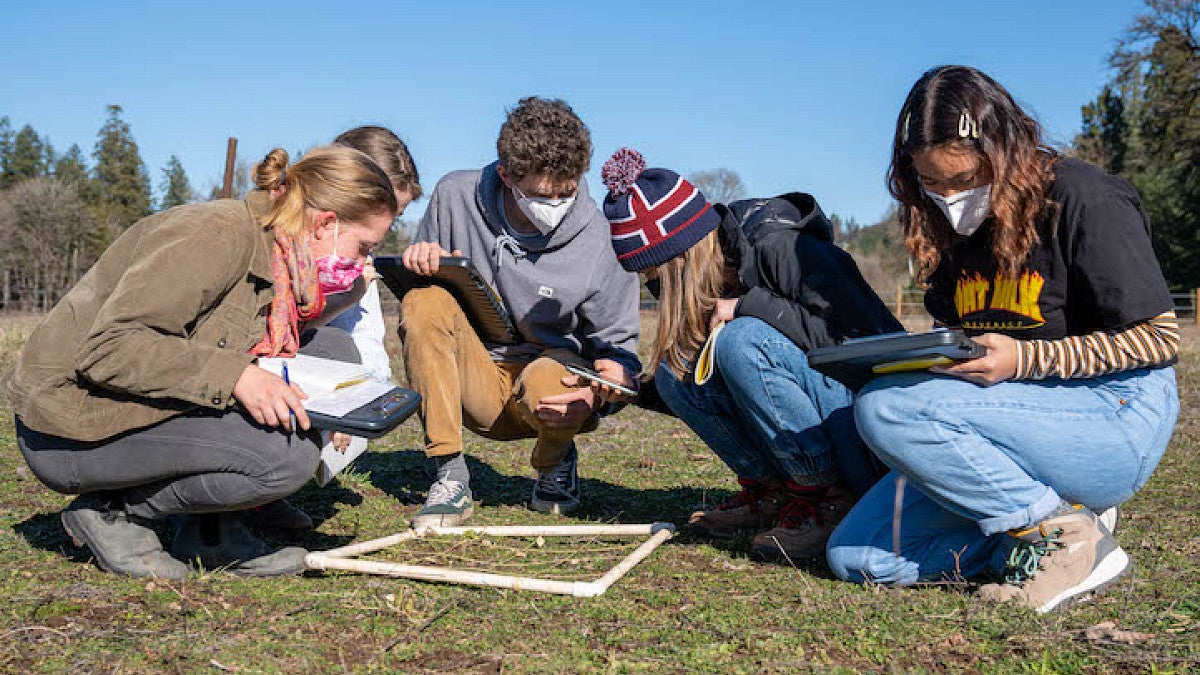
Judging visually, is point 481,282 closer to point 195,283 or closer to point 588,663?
point 195,283

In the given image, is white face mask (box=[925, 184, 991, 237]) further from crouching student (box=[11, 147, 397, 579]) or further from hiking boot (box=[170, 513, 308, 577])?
hiking boot (box=[170, 513, 308, 577])

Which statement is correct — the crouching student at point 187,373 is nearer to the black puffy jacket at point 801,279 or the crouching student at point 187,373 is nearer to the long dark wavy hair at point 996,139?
the black puffy jacket at point 801,279

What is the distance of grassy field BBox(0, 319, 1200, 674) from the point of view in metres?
2.39

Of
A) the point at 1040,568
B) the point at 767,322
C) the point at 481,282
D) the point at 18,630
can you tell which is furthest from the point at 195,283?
the point at 1040,568

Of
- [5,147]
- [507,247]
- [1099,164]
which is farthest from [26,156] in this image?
[507,247]

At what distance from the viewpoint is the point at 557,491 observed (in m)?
4.29

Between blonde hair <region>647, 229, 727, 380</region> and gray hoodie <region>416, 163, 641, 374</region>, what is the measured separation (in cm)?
82

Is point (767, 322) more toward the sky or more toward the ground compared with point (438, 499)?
more toward the sky

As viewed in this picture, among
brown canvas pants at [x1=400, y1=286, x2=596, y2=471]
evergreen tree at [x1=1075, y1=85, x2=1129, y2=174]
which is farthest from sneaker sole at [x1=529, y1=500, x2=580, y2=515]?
evergreen tree at [x1=1075, y1=85, x2=1129, y2=174]

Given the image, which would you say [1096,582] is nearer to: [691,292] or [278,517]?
[691,292]

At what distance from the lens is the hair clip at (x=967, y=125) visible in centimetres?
273

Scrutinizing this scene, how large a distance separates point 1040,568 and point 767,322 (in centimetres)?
114

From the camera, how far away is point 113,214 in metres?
51.3

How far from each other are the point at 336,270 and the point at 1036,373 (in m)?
2.15
